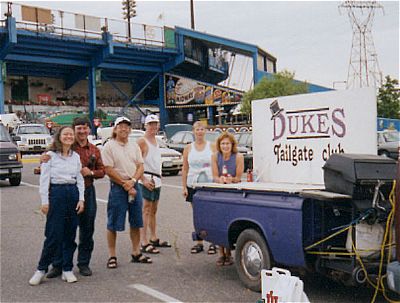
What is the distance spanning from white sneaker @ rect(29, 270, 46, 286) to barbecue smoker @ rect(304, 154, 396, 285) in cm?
301

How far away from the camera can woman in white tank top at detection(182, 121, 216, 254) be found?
7.34 m

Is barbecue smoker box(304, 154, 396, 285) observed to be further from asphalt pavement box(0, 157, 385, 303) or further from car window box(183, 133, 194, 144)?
car window box(183, 133, 194, 144)

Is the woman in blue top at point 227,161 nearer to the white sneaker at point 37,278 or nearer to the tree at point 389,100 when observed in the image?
the white sneaker at point 37,278

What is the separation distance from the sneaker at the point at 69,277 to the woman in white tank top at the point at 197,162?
185 cm

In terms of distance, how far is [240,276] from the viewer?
228 inches

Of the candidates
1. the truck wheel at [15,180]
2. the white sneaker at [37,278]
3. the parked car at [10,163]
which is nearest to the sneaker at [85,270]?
the white sneaker at [37,278]

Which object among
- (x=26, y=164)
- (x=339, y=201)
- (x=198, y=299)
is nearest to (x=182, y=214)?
(x=198, y=299)

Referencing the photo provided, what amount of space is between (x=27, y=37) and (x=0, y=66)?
11.2 ft

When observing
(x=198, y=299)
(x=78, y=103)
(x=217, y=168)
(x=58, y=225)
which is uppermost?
(x=78, y=103)

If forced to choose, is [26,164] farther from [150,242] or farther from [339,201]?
[339,201]

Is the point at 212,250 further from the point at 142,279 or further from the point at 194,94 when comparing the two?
the point at 194,94

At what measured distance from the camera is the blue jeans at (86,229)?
6.52 meters

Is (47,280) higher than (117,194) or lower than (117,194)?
lower

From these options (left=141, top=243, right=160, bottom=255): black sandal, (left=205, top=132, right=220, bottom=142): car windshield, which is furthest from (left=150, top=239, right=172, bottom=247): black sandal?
(left=205, top=132, right=220, bottom=142): car windshield
